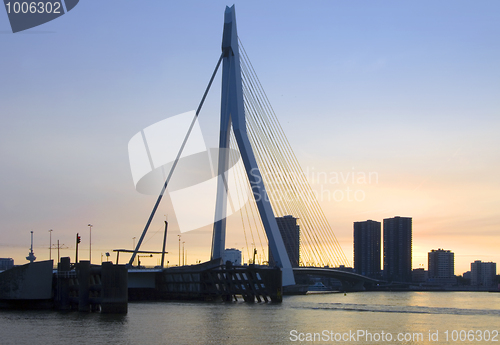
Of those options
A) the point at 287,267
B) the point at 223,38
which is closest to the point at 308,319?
the point at 287,267

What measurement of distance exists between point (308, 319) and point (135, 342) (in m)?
14.3

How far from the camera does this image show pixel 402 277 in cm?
17712

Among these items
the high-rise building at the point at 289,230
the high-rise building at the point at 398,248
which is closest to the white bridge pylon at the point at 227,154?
the high-rise building at the point at 289,230

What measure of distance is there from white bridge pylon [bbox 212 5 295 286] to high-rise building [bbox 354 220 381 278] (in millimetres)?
137709

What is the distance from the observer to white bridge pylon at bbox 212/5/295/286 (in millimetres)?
43656

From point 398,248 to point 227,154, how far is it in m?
143

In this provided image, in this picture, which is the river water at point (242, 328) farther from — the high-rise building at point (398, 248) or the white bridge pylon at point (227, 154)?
the high-rise building at point (398, 248)

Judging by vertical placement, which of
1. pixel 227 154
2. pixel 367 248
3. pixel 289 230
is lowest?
pixel 367 248

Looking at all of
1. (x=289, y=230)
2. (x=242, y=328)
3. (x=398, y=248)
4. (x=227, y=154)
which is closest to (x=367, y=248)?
(x=398, y=248)

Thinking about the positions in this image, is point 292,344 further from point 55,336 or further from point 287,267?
point 287,267

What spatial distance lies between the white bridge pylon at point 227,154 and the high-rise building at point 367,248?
452ft

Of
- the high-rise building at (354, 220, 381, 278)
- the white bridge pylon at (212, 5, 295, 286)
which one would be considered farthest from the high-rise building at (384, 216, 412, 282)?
the white bridge pylon at (212, 5, 295, 286)

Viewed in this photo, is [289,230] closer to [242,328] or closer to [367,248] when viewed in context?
[242,328]

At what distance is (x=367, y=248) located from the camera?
603 feet
